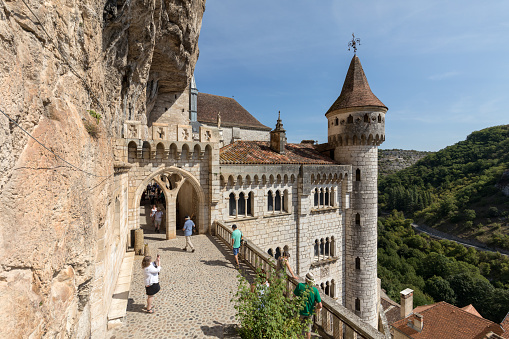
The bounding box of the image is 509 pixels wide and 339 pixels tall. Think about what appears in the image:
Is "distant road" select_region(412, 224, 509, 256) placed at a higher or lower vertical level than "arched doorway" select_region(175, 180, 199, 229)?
lower

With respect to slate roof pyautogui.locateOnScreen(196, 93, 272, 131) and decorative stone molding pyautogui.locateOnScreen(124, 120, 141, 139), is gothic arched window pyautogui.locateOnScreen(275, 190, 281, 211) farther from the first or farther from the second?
slate roof pyautogui.locateOnScreen(196, 93, 272, 131)

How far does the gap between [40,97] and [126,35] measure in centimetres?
910

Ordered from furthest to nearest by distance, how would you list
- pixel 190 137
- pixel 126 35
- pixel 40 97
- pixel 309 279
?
pixel 190 137, pixel 126 35, pixel 309 279, pixel 40 97

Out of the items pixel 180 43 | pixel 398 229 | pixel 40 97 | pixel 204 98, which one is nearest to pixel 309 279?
pixel 40 97

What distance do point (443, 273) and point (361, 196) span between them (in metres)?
42.3

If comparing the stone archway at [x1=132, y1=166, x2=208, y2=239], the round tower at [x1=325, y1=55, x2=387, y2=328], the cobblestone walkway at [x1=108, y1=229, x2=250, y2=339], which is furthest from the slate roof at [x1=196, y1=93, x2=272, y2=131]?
the cobblestone walkway at [x1=108, y1=229, x2=250, y2=339]

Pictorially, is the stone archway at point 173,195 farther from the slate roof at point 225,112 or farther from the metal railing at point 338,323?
the slate roof at point 225,112

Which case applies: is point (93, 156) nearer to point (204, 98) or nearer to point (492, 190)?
point (204, 98)

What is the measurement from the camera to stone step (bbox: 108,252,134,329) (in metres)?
6.06

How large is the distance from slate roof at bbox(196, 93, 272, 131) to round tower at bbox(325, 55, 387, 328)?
14309 millimetres

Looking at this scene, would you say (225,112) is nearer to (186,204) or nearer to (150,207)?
(150,207)

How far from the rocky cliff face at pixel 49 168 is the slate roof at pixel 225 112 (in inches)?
981

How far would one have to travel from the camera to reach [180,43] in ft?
47.0

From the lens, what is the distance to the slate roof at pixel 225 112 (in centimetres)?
2934
